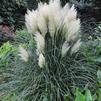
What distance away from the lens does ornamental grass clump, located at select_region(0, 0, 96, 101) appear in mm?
4734

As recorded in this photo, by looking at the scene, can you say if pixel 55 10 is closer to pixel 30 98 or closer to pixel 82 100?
pixel 30 98

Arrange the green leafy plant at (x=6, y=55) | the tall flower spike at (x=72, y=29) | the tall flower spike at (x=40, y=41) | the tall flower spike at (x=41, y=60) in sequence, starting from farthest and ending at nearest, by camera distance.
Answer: the green leafy plant at (x=6, y=55) < the tall flower spike at (x=72, y=29) < the tall flower spike at (x=40, y=41) < the tall flower spike at (x=41, y=60)

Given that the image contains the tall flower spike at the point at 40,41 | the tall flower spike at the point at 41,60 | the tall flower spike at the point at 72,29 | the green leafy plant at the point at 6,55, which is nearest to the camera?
the tall flower spike at the point at 41,60

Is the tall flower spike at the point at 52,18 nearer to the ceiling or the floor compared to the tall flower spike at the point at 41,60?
nearer to the ceiling

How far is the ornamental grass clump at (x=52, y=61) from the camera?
4.73m

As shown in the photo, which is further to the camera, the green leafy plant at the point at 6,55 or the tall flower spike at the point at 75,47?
the green leafy plant at the point at 6,55

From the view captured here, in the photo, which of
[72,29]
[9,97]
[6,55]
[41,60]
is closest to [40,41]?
[41,60]

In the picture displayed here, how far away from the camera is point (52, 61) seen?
4891 millimetres

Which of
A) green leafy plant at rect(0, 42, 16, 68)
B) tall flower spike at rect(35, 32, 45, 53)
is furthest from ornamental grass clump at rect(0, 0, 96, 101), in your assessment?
green leafy plant at rect(0, 42, 16, 68)

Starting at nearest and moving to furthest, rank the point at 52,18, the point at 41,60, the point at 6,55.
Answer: the point at 41,60
the point at 52,18
the point at 6,55

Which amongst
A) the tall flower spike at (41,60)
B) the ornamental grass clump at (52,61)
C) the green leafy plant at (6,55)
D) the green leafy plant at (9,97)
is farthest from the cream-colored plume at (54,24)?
the green leafy plant at (6,55)

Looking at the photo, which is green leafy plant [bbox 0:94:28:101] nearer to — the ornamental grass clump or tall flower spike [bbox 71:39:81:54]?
the ornamental grass clump

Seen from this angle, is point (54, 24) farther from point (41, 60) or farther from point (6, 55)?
point (6, 55)

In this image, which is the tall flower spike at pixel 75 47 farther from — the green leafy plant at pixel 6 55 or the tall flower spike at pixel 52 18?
the green leafy plant at pixel 6 55
